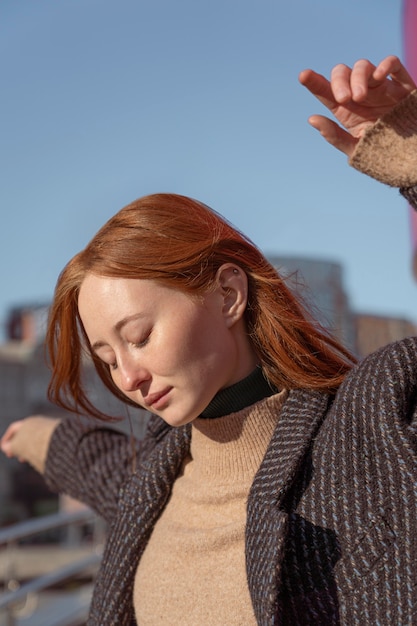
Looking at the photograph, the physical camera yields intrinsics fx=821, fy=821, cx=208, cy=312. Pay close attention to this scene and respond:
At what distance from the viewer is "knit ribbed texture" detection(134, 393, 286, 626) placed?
1760 mm

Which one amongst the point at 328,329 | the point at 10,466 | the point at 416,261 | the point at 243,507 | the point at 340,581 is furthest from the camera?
the point at 10,466

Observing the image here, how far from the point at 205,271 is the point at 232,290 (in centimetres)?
8

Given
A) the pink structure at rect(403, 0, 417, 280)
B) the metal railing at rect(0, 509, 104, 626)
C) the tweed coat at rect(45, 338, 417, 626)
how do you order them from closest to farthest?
the tweed coat at rect(45, 338, 417, 626) → the metal railing at rect(0, 509, 104, 626) → the pink structure at rect(403, 0, 417, 280)

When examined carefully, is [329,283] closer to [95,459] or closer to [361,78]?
[95,459]

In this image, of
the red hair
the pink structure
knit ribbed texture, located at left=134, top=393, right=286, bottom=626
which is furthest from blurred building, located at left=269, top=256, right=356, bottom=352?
the pink structure

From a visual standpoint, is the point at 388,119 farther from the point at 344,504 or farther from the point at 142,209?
the point at 344,504

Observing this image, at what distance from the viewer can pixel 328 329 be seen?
6.45 feet

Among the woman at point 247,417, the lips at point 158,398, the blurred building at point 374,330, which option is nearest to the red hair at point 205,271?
the woman at point 247,417

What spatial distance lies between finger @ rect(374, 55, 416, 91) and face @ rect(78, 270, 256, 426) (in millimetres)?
584

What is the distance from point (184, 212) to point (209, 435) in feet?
1.70

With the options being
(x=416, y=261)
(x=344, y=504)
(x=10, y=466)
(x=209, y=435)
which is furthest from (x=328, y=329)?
(x=10, y=466)

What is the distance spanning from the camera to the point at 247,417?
1.85 m

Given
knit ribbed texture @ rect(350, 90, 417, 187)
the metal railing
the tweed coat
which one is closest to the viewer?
the tweed coat

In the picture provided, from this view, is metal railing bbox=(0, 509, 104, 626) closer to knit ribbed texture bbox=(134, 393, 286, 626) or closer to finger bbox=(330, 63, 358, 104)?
knit ribbed texture bbox=(134, 393, 286, 626)
